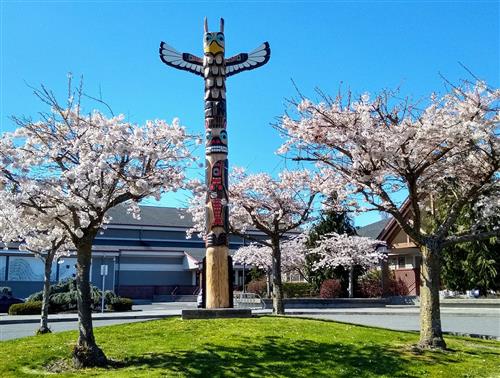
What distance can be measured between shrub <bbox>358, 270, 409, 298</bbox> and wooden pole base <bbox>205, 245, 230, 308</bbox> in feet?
80.7

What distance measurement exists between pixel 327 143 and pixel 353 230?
27.0 m

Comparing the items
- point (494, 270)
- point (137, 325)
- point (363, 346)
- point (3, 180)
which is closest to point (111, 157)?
point (3, 180)

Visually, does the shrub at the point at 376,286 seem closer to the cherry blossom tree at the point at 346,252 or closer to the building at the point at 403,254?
the building at the point at 403,254

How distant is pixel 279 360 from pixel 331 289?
86.0 ft

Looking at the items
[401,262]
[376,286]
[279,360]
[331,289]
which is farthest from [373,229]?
[279,360]

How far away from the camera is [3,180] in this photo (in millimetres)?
10141

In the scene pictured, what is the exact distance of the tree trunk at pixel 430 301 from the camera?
40.5 ft

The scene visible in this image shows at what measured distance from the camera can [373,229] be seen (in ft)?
167

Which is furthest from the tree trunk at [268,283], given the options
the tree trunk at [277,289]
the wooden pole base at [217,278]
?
the wooden pole base at [217,278]

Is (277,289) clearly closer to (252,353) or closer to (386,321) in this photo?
(386,321)

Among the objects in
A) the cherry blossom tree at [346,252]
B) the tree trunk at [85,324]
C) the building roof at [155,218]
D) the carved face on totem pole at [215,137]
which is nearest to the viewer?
the tree trunk at [85,324]

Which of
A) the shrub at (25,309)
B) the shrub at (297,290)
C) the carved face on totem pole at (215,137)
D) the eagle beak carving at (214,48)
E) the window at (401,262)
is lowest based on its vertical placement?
the shrub at (25,309)

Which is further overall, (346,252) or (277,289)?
(346,252)

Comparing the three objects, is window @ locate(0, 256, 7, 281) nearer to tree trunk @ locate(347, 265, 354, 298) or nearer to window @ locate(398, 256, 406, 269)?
tree trunk @ locate(347, 265, 354, 298)
